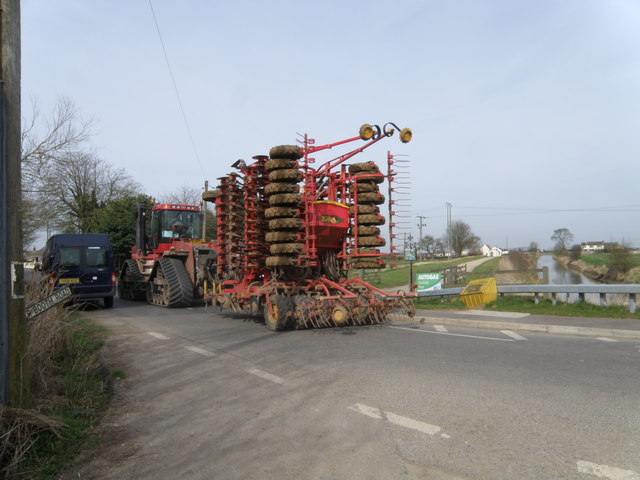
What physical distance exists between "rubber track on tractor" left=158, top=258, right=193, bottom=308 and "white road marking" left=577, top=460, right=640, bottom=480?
12.6 m

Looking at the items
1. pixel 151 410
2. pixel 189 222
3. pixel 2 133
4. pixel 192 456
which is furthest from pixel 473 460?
pixel 189 222

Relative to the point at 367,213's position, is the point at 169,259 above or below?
below

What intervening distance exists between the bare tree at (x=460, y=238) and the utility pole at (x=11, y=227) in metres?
79.3

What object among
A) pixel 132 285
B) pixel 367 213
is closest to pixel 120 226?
pixel 132 285

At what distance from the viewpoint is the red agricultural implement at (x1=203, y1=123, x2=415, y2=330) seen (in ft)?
30.2

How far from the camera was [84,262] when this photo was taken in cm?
1501

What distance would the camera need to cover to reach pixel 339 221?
33.3 ft

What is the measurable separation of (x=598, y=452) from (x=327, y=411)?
2.32 m

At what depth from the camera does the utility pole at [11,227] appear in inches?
Answer: 137

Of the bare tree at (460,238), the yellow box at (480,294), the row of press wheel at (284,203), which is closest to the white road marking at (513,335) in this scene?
the yellow box at (480,294)

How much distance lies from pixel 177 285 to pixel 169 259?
1.14 meters

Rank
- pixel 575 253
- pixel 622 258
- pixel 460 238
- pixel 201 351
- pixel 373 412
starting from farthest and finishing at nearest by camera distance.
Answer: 1. pixel 460 238
2. pixel 575 253
3. pixel 622 258
4. pixel 201 351
5. pixel 373 412

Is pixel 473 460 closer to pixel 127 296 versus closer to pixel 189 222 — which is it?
pixel 189 222

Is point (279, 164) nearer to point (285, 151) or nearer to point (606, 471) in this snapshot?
point (285, 151)
